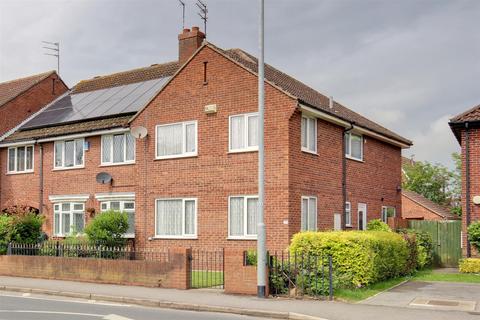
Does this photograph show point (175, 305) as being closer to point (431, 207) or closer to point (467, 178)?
point (467, 178)

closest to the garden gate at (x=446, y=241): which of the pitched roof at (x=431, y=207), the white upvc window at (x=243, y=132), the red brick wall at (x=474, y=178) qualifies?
the red brick wall at (x=474, y=178)

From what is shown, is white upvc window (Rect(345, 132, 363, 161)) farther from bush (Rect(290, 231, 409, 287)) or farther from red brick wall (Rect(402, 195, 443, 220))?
red brick wall (Rect(402, 195, 443, 220))

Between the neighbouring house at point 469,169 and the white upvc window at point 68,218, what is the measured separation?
15479 mm

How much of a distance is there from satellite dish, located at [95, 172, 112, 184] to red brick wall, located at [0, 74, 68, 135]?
8.91m

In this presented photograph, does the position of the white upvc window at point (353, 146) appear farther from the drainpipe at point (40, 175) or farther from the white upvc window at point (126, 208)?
the drainpipe at point (40, 175)

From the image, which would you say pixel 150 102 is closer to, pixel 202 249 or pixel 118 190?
pixel 118 190

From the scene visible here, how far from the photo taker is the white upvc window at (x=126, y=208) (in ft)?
80.5

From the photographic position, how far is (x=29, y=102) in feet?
109

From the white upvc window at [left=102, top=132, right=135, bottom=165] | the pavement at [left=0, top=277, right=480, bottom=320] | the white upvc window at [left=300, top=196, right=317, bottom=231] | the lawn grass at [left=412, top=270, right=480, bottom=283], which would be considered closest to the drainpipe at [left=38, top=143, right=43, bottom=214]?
the white upvc window at [left=102, top=132, right=135, bottom=165]

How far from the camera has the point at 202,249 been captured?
Answer: 850 inches

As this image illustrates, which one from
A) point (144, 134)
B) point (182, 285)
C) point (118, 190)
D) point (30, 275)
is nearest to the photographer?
point (182, 285)

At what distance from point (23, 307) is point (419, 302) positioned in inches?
354

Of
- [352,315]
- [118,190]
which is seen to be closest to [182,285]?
[352,315]

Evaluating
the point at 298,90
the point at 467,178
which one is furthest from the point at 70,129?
the point at 467,178
